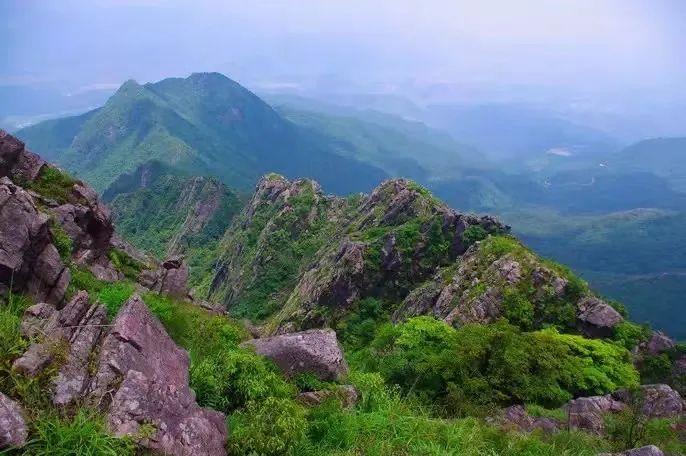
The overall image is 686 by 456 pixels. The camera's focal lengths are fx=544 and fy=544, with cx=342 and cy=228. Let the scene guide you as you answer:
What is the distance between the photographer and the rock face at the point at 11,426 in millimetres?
8328

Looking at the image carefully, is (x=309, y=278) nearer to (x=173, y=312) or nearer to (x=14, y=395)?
(x=173, y=312)

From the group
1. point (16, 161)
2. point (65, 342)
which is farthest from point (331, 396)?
point (16, 161)

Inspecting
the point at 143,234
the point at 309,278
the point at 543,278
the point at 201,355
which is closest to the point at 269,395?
the point at 201,355

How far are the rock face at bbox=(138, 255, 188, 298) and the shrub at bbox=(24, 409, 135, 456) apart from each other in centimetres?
2454

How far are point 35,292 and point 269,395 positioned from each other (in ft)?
33.9

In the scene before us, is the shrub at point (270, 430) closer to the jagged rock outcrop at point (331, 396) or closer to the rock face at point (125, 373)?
the rock face at point (125, 373)

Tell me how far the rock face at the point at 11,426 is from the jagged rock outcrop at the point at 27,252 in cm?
910

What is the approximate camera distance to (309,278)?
212 ft

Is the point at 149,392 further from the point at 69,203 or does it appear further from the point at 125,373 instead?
the point at 69,203

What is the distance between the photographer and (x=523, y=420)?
69.3 ft

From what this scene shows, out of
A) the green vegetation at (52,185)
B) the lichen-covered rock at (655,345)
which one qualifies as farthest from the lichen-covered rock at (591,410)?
the green vegetation at (52,185)

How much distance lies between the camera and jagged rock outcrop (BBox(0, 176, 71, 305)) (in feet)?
57.0

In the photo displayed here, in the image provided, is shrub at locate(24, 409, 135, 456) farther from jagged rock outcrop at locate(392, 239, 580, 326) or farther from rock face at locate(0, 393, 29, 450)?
jagged rock outcrop at locate(392, 239, 580, 326)

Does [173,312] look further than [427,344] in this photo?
No
